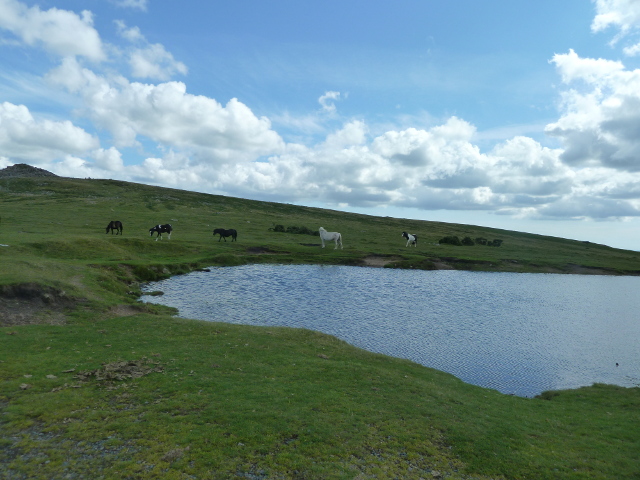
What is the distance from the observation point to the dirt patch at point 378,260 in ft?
231

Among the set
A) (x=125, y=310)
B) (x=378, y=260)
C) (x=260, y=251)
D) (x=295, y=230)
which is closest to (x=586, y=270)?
(x=378, y=260)

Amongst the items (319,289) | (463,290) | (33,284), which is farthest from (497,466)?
(463,290)

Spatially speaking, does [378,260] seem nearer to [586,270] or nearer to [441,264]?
[441,264]

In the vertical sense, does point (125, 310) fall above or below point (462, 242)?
below

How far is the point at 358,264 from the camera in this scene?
69562mm

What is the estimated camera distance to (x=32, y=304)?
26.3m

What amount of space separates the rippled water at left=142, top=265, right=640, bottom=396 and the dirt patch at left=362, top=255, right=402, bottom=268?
936 cm

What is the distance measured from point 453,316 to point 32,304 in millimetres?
33889

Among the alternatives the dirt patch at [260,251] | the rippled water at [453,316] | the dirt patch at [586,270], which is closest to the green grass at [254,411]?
the rippled water at [453,316]

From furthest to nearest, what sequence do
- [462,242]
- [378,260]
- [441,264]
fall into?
[462,242] → [441,264] → [378,260]

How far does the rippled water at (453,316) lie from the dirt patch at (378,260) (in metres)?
9.36

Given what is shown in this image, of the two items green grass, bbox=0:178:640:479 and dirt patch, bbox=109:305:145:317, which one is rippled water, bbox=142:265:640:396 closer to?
dirt patch, bbox=109:305:145:317

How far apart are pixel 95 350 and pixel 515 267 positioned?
3068 inches

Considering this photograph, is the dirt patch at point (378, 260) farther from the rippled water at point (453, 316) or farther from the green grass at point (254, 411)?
the green grass at point (254, 411)
